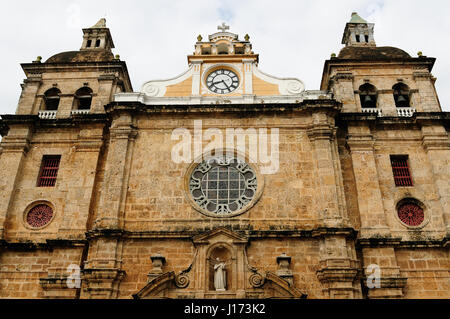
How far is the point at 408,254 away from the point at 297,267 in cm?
415

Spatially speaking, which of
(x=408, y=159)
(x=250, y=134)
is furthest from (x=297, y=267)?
(x=408, y=159)

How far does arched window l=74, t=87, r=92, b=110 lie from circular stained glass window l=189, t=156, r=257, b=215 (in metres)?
6.89

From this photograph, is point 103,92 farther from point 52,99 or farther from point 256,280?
point 256,280

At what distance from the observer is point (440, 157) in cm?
1738

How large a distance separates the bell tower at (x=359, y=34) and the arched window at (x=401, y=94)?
3800 mm

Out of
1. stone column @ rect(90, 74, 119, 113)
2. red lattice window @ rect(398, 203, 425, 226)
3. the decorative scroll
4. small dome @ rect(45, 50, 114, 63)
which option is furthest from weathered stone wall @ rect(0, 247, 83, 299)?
red lattice window @ rect(398, 203, 425, 226)

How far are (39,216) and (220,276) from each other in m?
7.58

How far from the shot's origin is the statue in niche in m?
14.2

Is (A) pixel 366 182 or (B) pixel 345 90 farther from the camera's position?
(B) pixel 345 90

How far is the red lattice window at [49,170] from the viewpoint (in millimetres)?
17828

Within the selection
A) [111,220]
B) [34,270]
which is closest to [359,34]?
[111,220]

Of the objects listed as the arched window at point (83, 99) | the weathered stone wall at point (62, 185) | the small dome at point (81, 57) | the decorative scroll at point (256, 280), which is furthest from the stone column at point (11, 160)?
the decorative scroll at point (256, 280)

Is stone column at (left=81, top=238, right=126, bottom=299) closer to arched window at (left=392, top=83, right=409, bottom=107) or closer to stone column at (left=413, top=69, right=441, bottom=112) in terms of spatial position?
arched window at (left=392, top=83, right=409, bottom=107)
